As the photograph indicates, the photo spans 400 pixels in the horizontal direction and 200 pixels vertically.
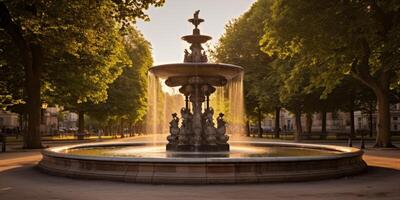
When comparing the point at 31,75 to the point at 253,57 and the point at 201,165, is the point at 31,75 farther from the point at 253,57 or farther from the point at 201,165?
the point at 253,57

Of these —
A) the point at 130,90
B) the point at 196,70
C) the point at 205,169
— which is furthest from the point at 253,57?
the point at 205,169

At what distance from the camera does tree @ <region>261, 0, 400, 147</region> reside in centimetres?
2586

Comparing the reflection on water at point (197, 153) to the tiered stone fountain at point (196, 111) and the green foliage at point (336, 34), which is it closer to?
the tiered stone fountain at point (196, 111)

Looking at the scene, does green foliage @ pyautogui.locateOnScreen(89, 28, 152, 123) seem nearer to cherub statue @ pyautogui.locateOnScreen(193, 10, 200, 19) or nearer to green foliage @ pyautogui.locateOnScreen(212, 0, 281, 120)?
green foliage @ pyautogui.locateOnScreen(212, 0, 281, 120)

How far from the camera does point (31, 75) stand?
30.3m

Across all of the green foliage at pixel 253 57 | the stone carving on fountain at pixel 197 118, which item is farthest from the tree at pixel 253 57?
the stone carving on fountain at pixel 197 118

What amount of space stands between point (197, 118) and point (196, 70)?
82.1 inches

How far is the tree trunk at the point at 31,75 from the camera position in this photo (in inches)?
1153

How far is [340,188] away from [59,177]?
7.73 metres

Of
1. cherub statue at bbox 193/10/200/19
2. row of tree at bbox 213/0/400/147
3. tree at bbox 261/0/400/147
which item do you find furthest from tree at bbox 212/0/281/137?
cherub statue at bbox 193/10/200/19

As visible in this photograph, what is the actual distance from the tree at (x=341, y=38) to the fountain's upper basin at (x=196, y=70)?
979cm

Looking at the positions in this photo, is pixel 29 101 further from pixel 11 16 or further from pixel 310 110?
pixel 310 110

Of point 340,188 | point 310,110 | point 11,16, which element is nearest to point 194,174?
point 340,188

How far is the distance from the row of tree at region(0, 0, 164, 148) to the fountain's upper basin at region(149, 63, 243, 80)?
7.77 m
